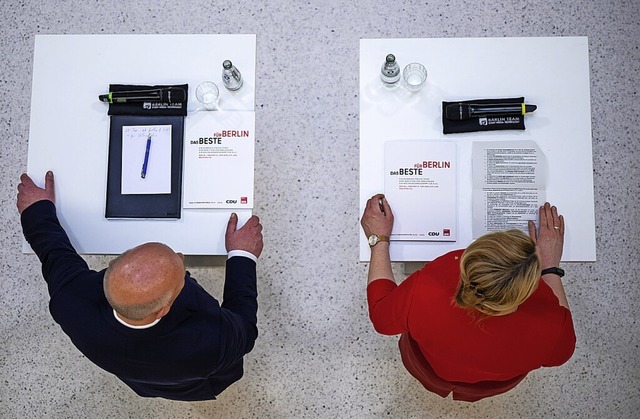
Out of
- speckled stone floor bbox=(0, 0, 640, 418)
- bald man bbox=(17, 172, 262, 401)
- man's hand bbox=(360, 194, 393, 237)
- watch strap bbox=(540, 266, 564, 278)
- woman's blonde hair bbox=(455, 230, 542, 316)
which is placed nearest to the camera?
woman's blonde hair bbox=(455, 230, 542, 316)

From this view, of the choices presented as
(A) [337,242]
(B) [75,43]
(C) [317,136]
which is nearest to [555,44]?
(C) [317,136]

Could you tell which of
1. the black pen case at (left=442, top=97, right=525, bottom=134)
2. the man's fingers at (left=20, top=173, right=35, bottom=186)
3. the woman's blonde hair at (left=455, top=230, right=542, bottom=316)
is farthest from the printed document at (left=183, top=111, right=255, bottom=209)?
the woman's blonde hair at (left=455, top=230, right=542, bottom=316)

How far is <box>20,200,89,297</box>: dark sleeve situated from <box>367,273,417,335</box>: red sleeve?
76 cm

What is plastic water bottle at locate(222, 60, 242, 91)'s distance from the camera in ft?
5.53

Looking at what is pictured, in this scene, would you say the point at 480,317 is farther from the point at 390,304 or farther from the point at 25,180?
the point at 25,180

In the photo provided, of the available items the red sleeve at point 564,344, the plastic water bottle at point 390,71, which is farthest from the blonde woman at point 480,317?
the plastic water bottle at point 390,71

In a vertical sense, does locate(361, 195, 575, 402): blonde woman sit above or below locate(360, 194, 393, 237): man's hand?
below

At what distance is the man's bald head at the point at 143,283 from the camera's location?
4.11 ft

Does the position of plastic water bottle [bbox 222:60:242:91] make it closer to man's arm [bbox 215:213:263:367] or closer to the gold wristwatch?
man's arm [bbox 215:213:263:367]

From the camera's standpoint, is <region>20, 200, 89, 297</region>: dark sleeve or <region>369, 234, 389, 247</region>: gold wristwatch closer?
<region>20, 200, 89, 297</region>: dark sleeve

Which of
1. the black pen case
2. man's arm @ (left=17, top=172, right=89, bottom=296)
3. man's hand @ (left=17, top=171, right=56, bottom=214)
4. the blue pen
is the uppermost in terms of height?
the black pen case

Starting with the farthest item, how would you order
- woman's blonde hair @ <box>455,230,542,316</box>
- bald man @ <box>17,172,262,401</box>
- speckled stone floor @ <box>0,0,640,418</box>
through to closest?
speckled stone floor @ <box>0,0,640,418</box> → bald man @ <box>17,172,262,401</box> → woman's blonde hair @ <box>455,230,542,316</box>

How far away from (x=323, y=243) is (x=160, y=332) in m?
0.67

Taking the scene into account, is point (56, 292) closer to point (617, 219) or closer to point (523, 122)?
point (523, 122)
